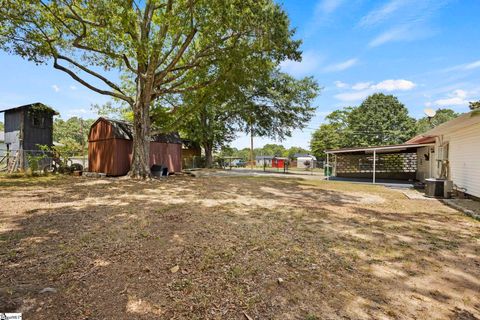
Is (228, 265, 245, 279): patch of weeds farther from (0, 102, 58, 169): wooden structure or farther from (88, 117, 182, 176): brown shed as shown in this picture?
(0, 102, 58, 169): wooden structure

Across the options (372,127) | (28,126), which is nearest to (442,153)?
(28,126)

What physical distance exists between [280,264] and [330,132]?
39021 mm

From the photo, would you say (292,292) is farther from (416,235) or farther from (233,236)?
(416,235)

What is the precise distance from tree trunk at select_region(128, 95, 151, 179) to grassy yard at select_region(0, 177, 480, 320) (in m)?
6.45

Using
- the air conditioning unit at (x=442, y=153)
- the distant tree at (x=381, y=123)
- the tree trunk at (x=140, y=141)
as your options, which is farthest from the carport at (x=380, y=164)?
the distant tree at (x=381, y=123)

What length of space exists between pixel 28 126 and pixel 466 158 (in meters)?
23.1

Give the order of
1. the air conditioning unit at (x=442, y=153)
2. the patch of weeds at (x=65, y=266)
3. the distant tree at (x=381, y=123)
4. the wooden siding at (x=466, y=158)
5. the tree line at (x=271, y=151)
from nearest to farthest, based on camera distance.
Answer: the patch of weeds at (x=65, y=266) < the wooden siding at (x=466, y=158) < the air conditioning unit at (x=442, y=153) < the distant tree at (x=381, y=123) < the tree line at (x=271, y=151)

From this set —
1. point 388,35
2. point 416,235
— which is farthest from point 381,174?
point 416,235

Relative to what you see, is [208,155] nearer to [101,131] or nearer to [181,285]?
[101,131]

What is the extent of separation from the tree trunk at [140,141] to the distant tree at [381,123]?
111 feet

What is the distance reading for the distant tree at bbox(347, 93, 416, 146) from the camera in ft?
116

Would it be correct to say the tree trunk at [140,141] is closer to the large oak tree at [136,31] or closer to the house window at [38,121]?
the large oak tree at [136,31]

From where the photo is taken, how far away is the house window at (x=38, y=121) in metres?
15.7

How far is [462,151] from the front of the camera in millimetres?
9055
